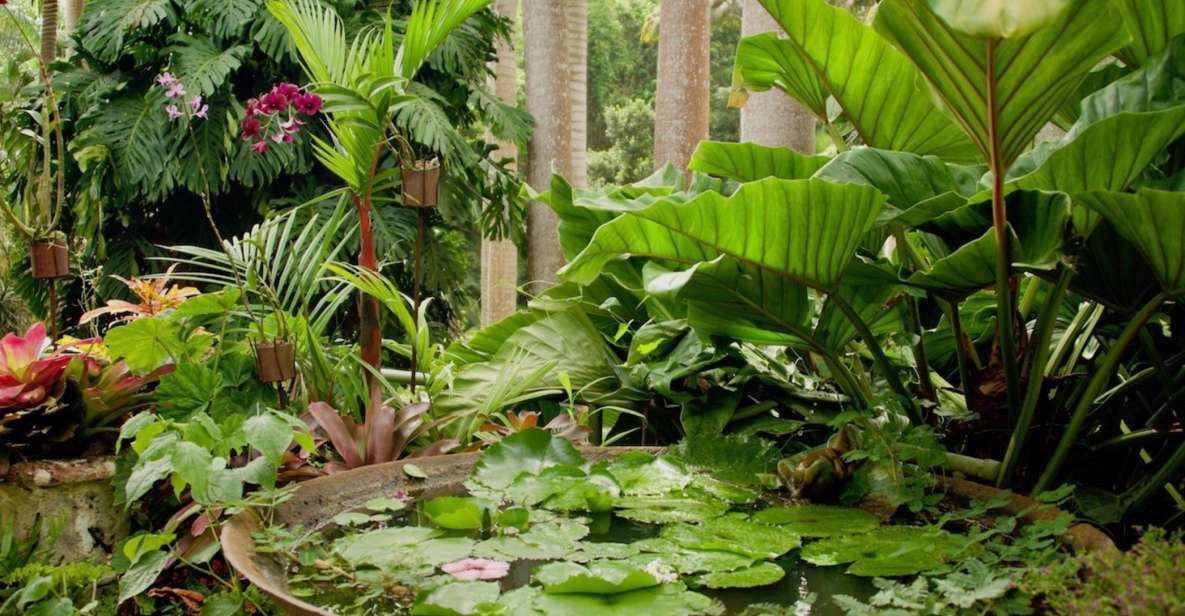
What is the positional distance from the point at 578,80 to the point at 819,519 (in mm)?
4842

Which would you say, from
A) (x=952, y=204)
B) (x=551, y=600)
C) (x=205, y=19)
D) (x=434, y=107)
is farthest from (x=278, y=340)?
(x=205, y=19)

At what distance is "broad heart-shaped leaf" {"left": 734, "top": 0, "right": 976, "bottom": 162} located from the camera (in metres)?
1.78

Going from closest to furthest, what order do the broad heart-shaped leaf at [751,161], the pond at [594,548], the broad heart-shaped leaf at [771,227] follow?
the pond at [594,548] < the broad heart-shaped leaf at [771,227] < the broad heart-shaped leaf at [751,161]

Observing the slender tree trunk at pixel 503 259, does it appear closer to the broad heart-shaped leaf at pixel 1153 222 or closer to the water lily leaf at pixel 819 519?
Result: the water lily leaf at pixel 819 519

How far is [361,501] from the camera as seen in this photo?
1526mm

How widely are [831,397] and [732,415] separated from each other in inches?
7.6

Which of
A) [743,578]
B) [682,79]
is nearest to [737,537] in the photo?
[743,578]

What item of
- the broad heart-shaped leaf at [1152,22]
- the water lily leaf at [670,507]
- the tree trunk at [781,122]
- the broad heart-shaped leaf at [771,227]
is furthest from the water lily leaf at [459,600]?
the tree trunk at [781,122]

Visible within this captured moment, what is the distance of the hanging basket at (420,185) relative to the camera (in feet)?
6.66

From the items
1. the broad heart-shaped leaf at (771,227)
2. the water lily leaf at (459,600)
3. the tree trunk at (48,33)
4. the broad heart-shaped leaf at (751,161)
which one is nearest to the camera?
the water lily leaf at (459,600)

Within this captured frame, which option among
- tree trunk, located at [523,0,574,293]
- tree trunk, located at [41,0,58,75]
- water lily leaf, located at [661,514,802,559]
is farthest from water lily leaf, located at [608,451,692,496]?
tree trunk, located at [41,0,58,75]

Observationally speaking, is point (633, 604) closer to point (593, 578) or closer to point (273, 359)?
point (593, 578)

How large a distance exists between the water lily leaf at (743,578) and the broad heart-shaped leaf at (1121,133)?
0.66 m

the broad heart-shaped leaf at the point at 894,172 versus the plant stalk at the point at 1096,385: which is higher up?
the broad heart-shaped leaf at the point at 894,172
